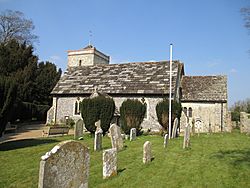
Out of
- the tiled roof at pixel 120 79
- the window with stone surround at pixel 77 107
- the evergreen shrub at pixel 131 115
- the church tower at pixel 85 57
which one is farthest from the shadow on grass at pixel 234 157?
the church tower at pixel 85 57

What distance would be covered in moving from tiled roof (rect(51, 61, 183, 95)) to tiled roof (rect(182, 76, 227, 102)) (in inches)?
147

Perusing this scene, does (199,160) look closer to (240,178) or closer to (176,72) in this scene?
(240,178)

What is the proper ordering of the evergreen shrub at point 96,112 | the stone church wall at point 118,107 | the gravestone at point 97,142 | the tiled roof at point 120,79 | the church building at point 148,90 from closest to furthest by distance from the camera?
the gravestone at point 97,142 < the evergreen shrub at point 96,112 < the stone church wall at point 118,107 < the church building at point 148,90 < the tiled roof at point 120,79

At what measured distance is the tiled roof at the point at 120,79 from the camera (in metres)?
25.6

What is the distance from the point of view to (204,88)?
97.7 ft

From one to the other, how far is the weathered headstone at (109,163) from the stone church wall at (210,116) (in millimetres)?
20460

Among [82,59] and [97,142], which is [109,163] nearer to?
[97,142]

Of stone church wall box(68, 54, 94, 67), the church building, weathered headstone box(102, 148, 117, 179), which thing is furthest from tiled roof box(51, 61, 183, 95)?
weathered headstone box(102, 148, 117, 179)

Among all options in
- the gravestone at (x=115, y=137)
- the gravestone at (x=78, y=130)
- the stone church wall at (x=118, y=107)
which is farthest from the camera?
the stone church wall at (x=118, y=107)

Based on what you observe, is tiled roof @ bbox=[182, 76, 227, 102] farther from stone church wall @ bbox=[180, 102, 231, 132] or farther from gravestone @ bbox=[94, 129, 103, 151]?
gravestone @ bbox=[94, 129, 103, 151]

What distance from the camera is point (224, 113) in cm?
2766

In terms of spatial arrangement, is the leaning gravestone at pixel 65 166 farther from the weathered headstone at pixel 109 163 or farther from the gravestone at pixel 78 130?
the gravestone at pixel 78 130

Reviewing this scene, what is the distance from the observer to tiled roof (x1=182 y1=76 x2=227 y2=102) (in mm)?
28328

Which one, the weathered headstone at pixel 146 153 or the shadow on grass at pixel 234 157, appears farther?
the shadow on grass at pixel 234 157
